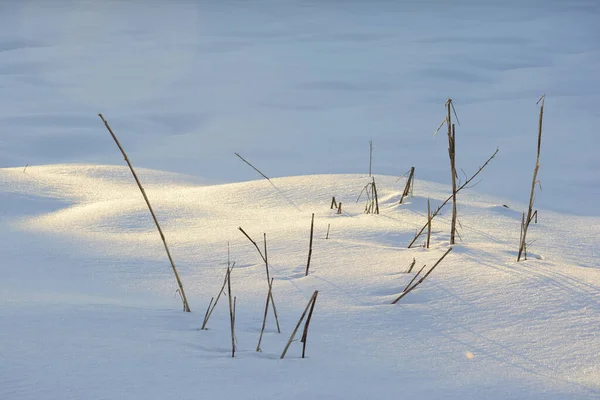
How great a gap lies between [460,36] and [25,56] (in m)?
6.36

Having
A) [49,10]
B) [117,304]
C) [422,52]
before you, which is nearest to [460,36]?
[422,52]

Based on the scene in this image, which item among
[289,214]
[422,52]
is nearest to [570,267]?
[289,214]

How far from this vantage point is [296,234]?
7.11ft

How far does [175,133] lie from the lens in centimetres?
616

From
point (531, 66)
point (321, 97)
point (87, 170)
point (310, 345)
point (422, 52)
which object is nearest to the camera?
point (310, 345)

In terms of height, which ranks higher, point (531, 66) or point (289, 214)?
point (531, 66)

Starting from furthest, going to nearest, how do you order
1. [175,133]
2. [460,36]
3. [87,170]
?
1. [460,36]
2. [175,133]
3. [87,170]

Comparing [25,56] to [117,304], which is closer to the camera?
[117,304]

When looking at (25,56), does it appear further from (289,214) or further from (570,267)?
(570,267)

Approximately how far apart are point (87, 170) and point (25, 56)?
6.52m

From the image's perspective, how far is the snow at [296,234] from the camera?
115 centimetres

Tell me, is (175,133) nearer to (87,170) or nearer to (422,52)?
(87,170)

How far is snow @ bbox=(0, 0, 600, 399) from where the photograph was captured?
115 cm

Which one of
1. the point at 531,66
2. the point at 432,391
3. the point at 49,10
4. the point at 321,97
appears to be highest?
the point at 49,10
